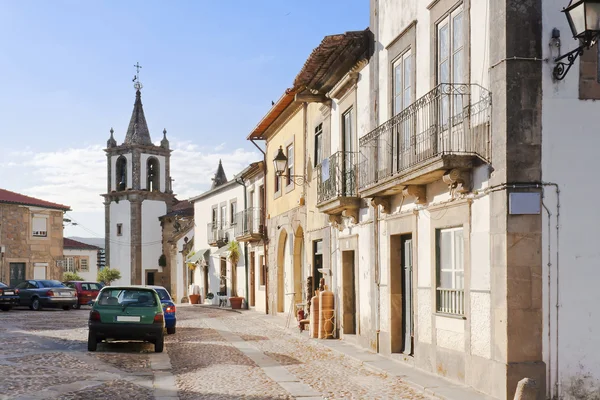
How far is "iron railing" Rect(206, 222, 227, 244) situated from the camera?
3644 cm

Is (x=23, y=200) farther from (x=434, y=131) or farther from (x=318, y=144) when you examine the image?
(x=434, y=131)

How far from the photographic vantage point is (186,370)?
1217 cm

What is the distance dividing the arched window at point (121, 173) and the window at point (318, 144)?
141ft

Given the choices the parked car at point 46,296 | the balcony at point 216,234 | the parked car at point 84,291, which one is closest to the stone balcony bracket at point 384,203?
the parked car at point 46,296

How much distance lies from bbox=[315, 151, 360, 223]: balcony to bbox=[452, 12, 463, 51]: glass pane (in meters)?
5.02

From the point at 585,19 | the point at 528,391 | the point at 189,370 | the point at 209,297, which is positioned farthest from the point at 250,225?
the point at 528,391

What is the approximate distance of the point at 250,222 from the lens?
30016mm

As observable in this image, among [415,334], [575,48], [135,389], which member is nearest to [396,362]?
[415,334]

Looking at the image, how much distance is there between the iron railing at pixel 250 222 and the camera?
28.8m

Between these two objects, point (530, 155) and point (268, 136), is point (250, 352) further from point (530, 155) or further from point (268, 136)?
point (268, 136)

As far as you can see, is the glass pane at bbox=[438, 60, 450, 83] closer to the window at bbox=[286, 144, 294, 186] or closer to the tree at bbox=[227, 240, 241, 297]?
the window at bbox=[286, 144, 294, 186]

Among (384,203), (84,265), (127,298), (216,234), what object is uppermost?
(384,203)

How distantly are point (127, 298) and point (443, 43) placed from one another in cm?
760

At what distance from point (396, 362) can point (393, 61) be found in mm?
5211
